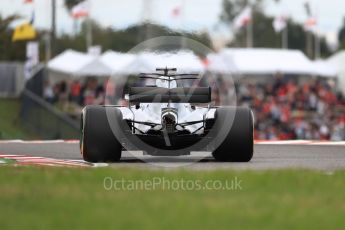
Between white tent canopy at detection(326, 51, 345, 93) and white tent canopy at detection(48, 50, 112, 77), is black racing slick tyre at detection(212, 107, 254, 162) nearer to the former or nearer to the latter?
white tent canopy at detection(48, 50, 112, 77)

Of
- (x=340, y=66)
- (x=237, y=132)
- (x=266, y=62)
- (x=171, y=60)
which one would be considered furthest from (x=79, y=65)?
(x=237, y=132)

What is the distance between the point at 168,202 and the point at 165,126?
591cm

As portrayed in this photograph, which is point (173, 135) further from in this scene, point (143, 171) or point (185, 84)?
point (143, 171)

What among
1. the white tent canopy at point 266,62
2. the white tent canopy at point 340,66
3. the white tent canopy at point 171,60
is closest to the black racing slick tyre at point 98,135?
the white tent canopy at point 171,60

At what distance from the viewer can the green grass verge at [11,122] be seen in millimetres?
30103

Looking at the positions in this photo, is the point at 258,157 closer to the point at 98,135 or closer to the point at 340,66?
the point at 98,135

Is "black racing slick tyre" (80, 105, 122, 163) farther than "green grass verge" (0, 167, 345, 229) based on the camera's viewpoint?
Yes

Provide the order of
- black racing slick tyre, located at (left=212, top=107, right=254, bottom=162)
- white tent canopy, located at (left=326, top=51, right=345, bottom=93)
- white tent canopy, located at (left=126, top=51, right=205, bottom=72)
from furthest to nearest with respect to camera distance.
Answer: white tent canopy, located at (left=326, top=51, right=345, bottom=93), white tent canopy, located at (left=126, top=51, right=205, bottom=72), black racing slick tyre, located at (left=212, top=107, right=254, bottom=162)

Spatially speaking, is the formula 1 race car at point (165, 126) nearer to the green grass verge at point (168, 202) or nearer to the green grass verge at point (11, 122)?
the green grass verge at point (168, 202)

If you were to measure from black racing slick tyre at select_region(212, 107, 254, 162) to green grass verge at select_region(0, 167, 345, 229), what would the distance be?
10.8ft

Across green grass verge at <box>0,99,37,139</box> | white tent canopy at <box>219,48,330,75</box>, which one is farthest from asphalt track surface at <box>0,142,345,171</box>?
white tent canopy at <box>219,48,330,75</box>

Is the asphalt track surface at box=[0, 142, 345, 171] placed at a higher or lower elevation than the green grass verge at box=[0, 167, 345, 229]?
lower

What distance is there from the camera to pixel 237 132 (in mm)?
15102

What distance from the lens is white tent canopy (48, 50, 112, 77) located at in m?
40.8
